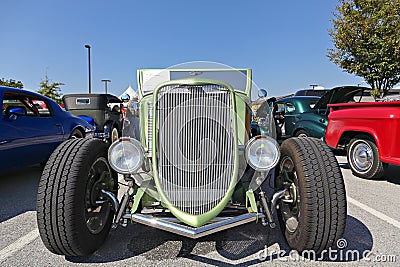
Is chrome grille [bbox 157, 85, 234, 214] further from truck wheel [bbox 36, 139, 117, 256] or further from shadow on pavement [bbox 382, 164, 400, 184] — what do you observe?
shadow on pavement [bbox 382, 164, 400, 184]

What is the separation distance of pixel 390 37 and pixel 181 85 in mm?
12923

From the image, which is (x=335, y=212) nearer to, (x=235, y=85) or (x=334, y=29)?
(x=235, y=85)

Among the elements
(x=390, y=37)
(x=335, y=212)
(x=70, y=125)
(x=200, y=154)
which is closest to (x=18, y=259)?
(x=200, y=154)

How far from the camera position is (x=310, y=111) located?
24.0 ft

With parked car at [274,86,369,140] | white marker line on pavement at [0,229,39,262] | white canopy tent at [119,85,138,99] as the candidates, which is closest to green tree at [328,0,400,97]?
parked car at [274,86,369,140]

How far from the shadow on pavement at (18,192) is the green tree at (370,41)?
13.2 meters

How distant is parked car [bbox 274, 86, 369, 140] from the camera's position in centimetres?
659

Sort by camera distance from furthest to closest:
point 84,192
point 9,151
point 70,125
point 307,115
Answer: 1. point 307,115
2. point 70,125
3. point 9,151
4. point 84,192

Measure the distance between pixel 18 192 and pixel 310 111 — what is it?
653cm

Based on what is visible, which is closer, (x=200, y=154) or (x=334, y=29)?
(x=200, y=154)

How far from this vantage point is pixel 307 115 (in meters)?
7.23

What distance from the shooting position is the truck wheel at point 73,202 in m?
2.03

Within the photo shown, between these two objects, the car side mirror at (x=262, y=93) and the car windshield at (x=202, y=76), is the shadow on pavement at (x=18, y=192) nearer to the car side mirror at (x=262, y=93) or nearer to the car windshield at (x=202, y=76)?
the car windshield at (x=202, y=76)

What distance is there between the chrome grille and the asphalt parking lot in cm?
50
